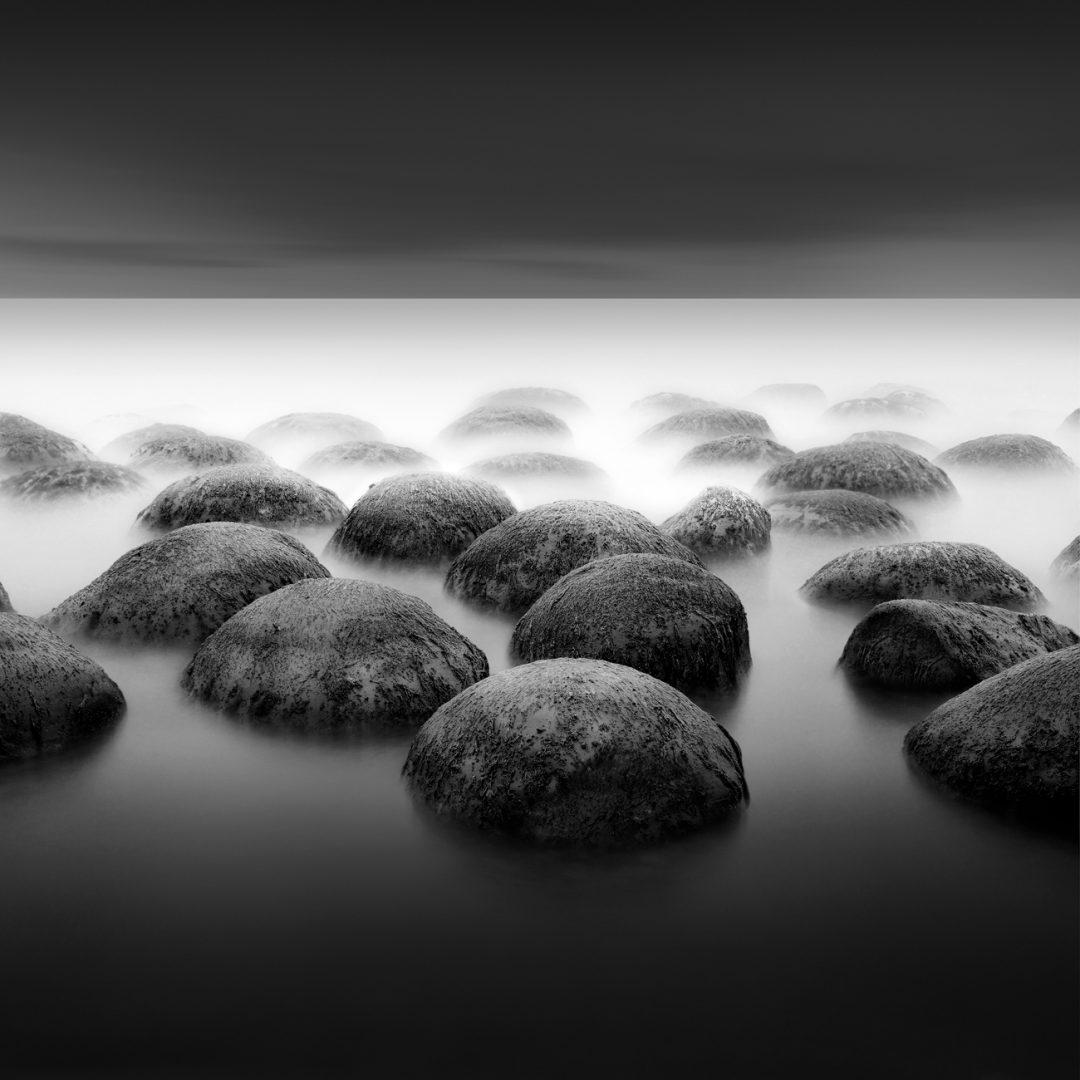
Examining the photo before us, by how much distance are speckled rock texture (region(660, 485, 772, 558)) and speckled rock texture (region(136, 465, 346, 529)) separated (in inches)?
131

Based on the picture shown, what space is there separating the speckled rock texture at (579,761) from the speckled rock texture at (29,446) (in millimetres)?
10975

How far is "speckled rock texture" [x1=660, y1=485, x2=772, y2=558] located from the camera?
9.69m

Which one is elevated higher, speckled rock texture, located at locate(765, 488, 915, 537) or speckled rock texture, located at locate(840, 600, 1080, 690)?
speckled rock texture, located at locate(765, 488, 915, 537)

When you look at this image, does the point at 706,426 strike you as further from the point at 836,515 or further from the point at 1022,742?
the point at 1022,742

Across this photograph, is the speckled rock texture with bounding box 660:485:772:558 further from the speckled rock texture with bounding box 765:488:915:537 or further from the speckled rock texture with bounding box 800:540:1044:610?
the speckled rock texture with bounding box 800:540:1044:610

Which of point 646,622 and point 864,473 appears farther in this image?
point 864,473

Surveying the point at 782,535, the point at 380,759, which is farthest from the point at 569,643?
the point at 782,535

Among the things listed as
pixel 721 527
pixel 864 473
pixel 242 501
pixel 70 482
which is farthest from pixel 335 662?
pixel 864 473

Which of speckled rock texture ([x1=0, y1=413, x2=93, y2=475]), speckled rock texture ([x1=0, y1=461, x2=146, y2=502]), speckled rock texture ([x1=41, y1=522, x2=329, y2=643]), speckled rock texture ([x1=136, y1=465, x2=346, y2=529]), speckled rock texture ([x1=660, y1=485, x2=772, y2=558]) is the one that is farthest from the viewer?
speckled rock texture ([x1=0, y1=413, x2=93, y2=475])

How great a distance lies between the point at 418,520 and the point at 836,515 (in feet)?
13.0

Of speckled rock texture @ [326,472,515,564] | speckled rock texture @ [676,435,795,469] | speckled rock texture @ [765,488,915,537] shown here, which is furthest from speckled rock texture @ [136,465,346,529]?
speckled rock texture @ [676,435,795,469]

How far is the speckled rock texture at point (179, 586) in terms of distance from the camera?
24.3 feet

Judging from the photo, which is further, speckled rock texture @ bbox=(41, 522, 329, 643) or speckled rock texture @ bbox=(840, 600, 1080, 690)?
speckled rock texture @ bbox=(41, 522, 329, 643)

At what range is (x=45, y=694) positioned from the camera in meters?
5.60
